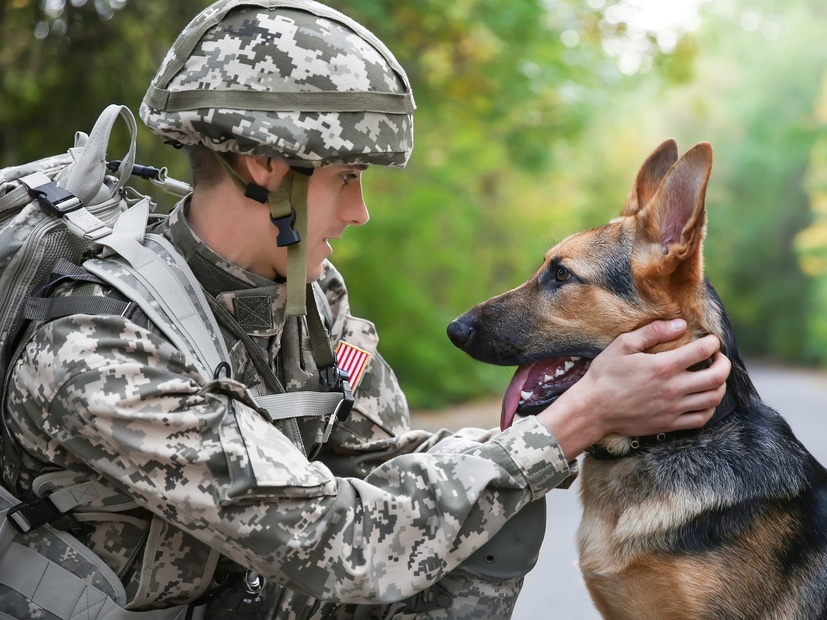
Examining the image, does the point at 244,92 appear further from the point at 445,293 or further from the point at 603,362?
the point at 445,293

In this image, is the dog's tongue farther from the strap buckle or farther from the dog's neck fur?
the strap buckle

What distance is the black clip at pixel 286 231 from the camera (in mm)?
2613

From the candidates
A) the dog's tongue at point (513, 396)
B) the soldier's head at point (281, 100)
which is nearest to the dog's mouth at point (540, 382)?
the dog's tongue at point (513, 396)

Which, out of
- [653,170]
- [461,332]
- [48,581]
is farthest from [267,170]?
[653,170]

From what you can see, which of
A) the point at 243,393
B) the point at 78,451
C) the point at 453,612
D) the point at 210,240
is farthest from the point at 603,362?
the point at 78,451

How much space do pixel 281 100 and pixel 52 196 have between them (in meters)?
0.74

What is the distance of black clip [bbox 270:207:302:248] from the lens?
261 centimetres

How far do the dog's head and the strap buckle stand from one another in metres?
1.40

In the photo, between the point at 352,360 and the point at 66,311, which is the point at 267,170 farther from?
the point at 352,360

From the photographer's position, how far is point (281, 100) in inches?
101

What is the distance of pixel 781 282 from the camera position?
40562 mm

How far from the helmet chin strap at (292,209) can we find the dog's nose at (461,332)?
0.79m

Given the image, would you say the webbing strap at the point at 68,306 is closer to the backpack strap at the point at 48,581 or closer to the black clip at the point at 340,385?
the backpack strap at the point at 48,581

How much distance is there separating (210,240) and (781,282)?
41.6 meters
